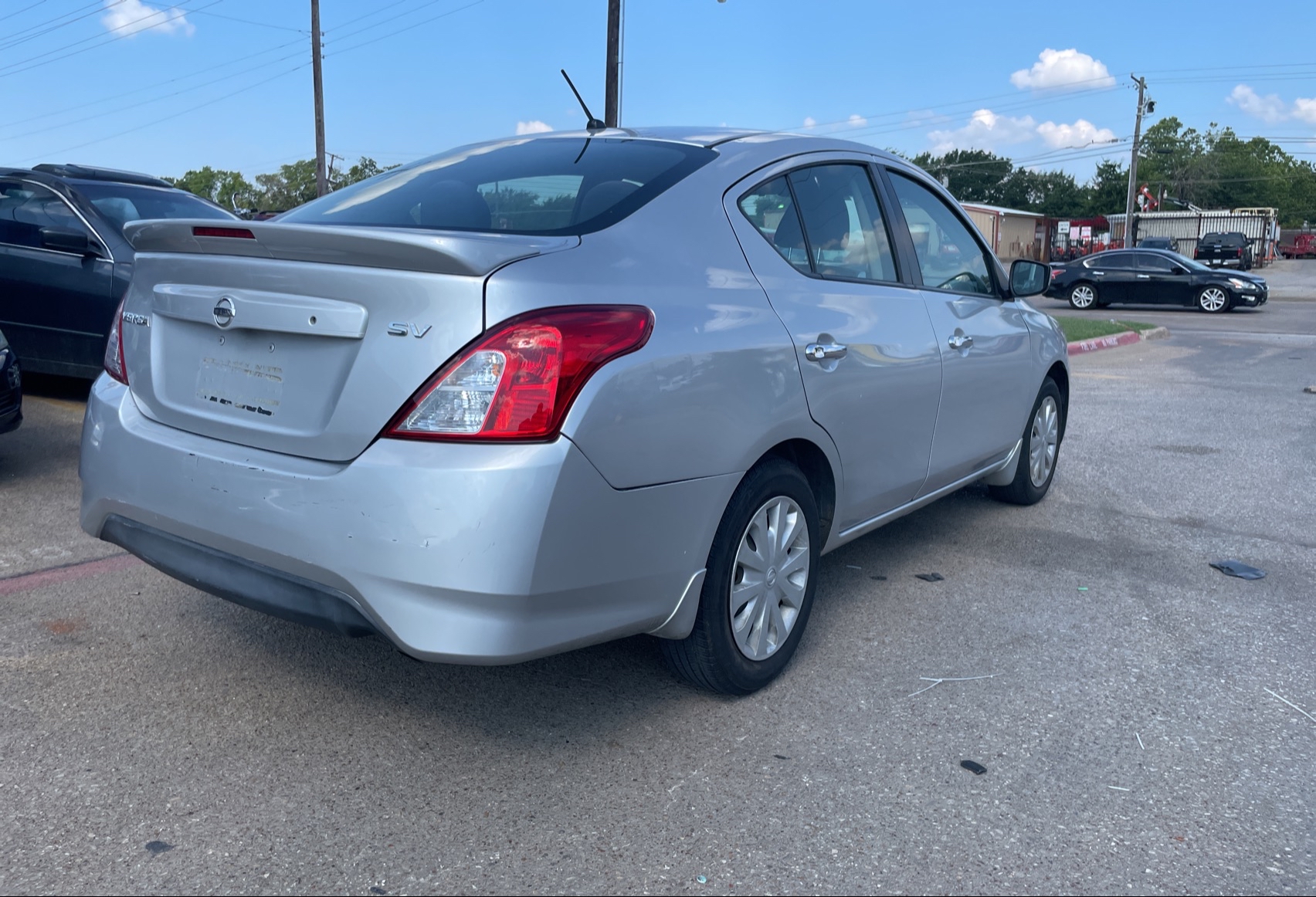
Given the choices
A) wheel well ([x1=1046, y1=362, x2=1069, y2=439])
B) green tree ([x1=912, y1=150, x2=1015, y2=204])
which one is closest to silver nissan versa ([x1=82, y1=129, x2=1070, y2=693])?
wheel well ([x1=1046, y1=362, x2=1069, y2=439])

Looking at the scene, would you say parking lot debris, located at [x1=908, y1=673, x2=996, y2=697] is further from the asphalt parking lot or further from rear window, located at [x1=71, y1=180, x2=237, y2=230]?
rear window, located at [x1=71, y1=180, x2=237, y2=230]

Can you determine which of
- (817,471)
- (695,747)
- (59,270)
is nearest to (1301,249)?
(59,270)

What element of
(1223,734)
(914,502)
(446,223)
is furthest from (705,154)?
(1223,734)

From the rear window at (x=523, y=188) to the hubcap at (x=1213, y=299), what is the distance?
23.3 metres

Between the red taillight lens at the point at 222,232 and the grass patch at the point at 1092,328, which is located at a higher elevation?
the red taillight lens at the point at 222,232

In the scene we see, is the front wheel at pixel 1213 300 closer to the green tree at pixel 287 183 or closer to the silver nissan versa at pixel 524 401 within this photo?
the silver nissan versa at pixel 524 401

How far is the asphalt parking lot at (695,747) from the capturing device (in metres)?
2.42

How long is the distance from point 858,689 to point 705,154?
1.70 meters

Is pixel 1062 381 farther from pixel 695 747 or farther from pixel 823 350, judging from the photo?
pixel 695 747

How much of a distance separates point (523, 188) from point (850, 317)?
1.10m

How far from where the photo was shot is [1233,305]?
77.1 feet

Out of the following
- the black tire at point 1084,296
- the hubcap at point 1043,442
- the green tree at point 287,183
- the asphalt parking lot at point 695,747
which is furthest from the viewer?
the green tree at point 287,183

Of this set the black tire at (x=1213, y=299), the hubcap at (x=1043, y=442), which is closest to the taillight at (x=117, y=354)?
the hubcap at (x=1043, y=442)

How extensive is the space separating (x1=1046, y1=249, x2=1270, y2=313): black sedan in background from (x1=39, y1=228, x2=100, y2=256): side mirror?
19947 mm
